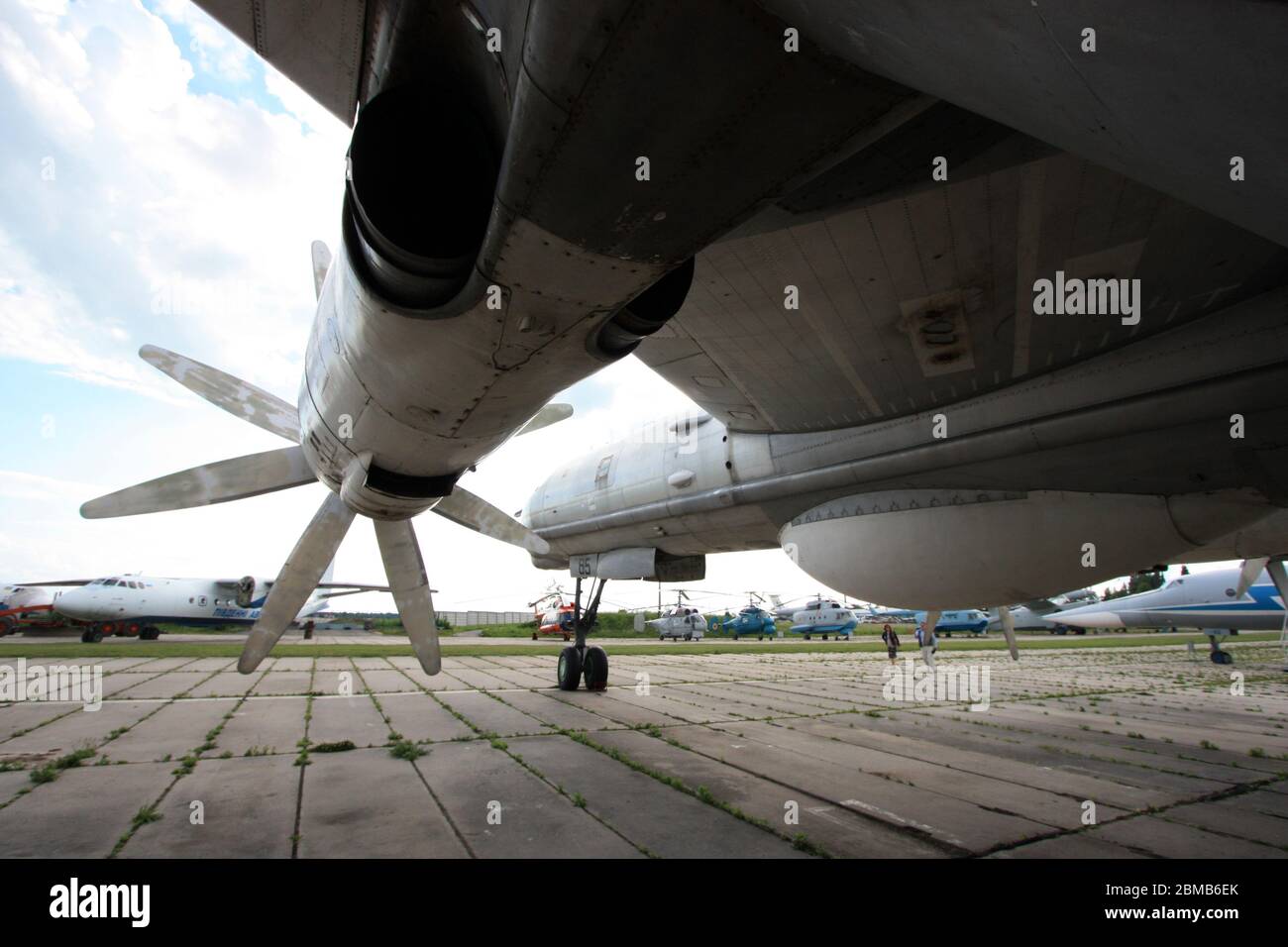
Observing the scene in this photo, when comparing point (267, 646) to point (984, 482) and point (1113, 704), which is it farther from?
point (1113, 704)

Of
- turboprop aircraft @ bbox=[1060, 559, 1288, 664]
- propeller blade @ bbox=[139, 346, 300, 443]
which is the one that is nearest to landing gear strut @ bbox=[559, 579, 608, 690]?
propeller blade @ bbox=[139, 346, 300, 443]

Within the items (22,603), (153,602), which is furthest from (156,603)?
(22,603)

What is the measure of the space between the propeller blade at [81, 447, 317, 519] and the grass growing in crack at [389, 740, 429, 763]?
2334 mm

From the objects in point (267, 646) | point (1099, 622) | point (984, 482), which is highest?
point (984, 482)

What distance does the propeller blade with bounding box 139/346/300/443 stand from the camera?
5422 millimetres

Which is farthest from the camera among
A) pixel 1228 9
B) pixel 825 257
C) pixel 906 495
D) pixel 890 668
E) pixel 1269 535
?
pixel 890 668

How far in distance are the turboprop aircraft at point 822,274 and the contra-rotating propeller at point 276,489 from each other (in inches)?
1.1

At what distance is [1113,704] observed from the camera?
31.1 ft

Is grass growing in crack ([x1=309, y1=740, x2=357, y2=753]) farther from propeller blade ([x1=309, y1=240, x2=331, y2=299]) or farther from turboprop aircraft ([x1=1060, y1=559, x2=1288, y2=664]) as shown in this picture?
turboprop aircraft ([x1=1060, y1=559, x2=1288, y2=664])

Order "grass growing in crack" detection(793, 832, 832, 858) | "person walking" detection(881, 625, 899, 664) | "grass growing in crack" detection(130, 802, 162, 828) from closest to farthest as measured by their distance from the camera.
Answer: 1. "grass growing in crack" detection(793, 832, 832, 858)
2. "grass growing in crack" detection(130, 802, 162, 828)
3. "person walking" detection(881, 625, 899, 664)

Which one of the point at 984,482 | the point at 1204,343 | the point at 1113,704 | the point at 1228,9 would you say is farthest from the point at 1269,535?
the point at 1228,9

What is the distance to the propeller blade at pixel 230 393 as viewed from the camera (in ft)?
17.8

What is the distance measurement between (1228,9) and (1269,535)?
8.61 metres
